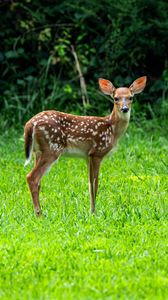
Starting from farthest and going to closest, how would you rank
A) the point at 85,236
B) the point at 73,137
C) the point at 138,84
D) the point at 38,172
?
1. the point at 138,84
2. the point at 73,137
3. the point at 38,172
4. the point at 85,236

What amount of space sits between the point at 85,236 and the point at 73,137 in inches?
67.5

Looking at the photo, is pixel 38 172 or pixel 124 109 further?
pixel 124 109

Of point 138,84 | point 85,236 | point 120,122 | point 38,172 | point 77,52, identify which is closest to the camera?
point 85,236

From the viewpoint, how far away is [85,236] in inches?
283

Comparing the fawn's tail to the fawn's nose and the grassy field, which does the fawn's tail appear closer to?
the grassy field

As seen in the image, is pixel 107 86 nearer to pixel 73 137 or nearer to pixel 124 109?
pixel 124 109

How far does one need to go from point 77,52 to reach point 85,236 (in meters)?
8.71

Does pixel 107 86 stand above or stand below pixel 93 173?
above

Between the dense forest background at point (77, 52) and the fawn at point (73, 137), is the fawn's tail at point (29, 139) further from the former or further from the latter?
the dense forest background at point (77, 52)

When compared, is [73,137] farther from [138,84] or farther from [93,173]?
[138,84]

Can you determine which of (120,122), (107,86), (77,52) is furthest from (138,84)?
(77,52)

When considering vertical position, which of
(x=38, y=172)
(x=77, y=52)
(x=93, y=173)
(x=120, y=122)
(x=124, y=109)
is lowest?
(x=77, y=52)

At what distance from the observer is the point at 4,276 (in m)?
6.25

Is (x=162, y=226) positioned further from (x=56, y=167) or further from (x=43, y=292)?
(x=56, y=167)
